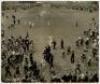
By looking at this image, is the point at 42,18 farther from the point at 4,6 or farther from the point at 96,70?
the point at 96,70

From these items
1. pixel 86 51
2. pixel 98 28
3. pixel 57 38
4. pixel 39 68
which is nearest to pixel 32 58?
pixel 39 68

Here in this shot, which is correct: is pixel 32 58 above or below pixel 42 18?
below

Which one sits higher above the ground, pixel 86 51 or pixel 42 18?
pixel 42 18

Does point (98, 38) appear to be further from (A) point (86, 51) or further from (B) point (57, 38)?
(B) point (57, 38)

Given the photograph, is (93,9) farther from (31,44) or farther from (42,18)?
(31,44)

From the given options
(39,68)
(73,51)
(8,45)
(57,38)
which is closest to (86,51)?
(73,51)

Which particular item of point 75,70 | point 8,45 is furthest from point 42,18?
point 75,70

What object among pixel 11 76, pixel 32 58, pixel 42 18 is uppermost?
pixel 42 18

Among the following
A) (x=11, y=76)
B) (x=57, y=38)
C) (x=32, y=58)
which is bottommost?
(x=11, y=76)
